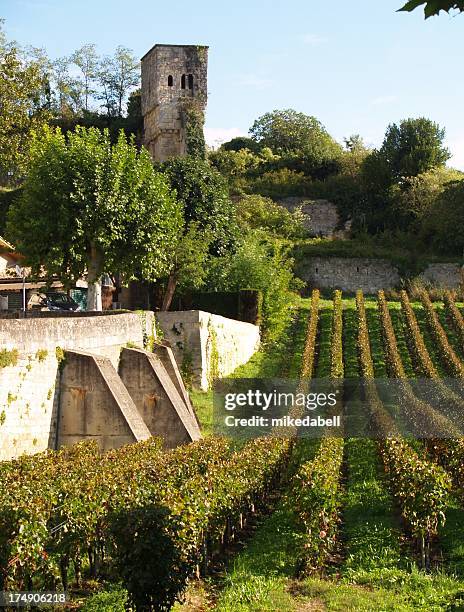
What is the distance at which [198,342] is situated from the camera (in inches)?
1048

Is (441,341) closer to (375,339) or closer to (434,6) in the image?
(375,339)

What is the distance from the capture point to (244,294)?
35531 millimetres

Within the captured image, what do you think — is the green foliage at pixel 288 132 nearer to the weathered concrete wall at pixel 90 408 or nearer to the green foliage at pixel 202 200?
the green foliage at pixel 202 200

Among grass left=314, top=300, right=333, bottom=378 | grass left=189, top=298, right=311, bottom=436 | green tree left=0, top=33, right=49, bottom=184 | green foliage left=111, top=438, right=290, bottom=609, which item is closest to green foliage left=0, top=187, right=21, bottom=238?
green tree left=0, top=33, right=49, bottom=184

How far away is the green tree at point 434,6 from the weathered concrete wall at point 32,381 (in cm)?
1220

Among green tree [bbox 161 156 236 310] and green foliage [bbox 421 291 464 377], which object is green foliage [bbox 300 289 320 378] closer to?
green foliage [bbox 421 291 464 377]

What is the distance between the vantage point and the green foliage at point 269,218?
2124 inches

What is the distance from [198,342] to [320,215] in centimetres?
3638

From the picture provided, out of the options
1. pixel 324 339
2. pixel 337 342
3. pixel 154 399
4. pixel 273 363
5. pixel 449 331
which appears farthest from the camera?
pixel 449 331

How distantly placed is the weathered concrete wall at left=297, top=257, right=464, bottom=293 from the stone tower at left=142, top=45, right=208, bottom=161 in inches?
420

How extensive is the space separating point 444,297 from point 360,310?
5342 millimetres

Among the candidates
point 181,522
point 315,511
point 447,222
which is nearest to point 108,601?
point 181,522

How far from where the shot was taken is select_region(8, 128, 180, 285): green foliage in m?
25.9

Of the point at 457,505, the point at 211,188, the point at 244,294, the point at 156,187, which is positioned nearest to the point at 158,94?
the point at 211,188
